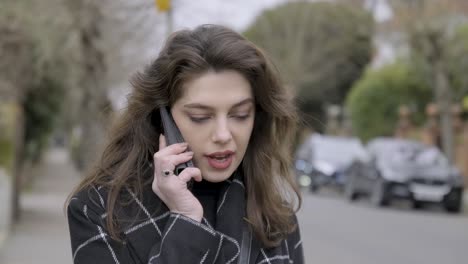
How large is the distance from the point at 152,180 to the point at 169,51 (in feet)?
1.22

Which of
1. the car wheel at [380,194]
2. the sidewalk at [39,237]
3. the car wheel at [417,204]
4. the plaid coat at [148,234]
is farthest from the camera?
the car wheel at [380,194]

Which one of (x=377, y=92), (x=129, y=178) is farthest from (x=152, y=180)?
(x=377, y=92)

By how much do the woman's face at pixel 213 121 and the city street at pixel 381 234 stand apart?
966 cm

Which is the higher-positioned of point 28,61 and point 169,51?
point 28,61

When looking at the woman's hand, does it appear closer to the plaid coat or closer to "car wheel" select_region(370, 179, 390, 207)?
the plaid coat

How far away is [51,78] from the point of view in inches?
720

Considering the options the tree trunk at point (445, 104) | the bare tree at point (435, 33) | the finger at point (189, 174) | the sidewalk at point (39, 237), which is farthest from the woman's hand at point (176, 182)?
the tree trunk at point (445, 104)

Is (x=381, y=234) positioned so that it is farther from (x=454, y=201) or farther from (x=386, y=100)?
(x=386, y=100)

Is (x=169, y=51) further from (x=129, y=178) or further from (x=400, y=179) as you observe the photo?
(x=400, y=179)

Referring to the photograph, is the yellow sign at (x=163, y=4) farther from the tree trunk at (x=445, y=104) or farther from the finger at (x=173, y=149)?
the tree trunk at (x=445, y=104)

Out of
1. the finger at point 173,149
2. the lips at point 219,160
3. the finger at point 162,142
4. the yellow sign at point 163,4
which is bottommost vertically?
the lips at point 219,160

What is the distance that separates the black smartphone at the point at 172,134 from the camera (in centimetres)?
248

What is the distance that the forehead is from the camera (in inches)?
99.8

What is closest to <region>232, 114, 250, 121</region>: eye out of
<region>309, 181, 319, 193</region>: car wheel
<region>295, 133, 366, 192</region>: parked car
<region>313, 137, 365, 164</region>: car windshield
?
<region>295, 133, 366, 192</region>: parked car
